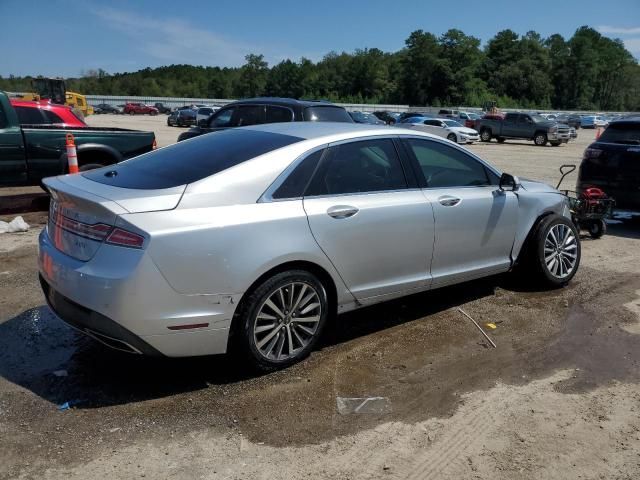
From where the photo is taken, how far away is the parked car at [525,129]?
3222cm

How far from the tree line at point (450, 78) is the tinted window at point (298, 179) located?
105m

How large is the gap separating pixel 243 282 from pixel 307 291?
0.54 m

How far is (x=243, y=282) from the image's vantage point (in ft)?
10.9

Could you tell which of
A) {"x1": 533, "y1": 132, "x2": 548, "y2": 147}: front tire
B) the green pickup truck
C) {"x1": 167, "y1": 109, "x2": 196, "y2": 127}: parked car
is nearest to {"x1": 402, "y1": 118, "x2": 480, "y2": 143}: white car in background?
{"x1": 533, "y1": 132, "x2": 548, "y2": 147}: front tire

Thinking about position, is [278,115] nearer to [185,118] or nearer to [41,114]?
[41,114]

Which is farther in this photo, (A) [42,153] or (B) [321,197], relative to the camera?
(A) [42,153]

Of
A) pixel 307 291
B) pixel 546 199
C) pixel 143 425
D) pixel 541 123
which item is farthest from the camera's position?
pixel 541 123

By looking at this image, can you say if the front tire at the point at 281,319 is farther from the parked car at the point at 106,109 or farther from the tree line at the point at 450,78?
the tree line at the point at 450,78

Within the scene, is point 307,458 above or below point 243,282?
below

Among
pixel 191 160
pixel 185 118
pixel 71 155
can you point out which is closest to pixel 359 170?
pixel 191 160

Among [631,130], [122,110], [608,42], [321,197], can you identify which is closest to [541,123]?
[631,130]

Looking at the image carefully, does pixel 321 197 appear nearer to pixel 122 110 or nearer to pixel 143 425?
pixel 143 425

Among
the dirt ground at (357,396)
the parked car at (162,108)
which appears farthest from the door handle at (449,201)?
the parked car at (162,108)

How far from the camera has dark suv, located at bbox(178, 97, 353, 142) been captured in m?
9.50
